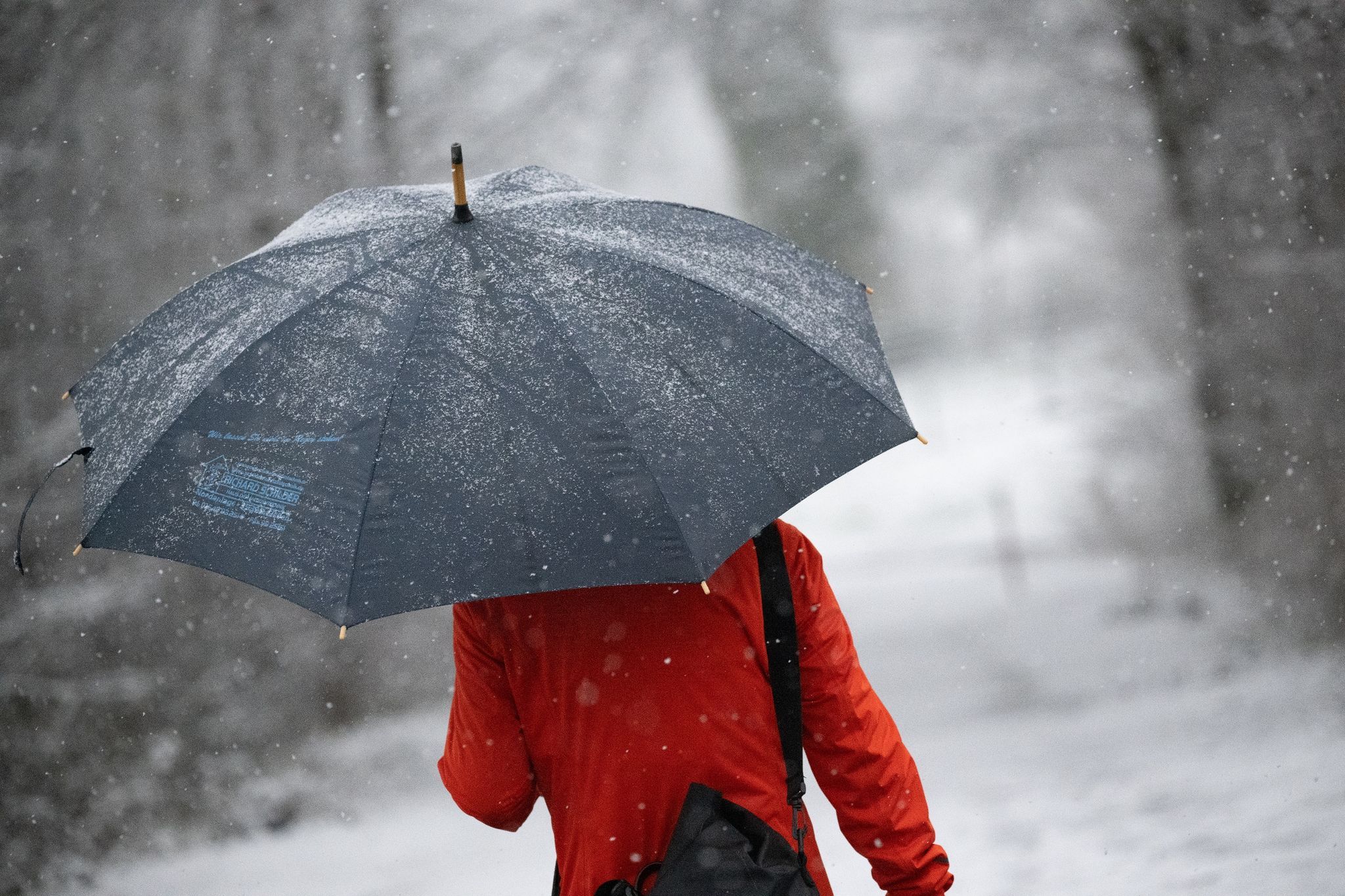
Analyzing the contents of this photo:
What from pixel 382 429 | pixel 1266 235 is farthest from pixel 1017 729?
pixel 382 429

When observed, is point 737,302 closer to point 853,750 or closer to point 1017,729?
point 853,750

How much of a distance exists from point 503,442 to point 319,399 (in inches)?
10.3

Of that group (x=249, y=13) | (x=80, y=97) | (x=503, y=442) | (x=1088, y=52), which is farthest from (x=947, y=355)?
(x=503, y=442)

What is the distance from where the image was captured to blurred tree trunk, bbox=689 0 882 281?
22.9ft

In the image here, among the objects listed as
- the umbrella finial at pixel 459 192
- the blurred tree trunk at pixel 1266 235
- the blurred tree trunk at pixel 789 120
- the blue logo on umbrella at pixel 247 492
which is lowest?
the blue logo on umbrella at pixel 247 492

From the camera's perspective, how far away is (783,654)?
5.79 feet

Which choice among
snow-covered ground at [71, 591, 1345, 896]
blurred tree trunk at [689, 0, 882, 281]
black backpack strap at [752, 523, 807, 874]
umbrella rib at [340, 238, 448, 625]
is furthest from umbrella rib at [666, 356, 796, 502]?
blurred tree trunk at [689, 0, 882, 281]

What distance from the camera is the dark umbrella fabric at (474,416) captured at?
4.91 ft

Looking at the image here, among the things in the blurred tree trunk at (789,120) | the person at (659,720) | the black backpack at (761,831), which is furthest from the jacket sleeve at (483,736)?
the blurred tree trunk at (789,120)

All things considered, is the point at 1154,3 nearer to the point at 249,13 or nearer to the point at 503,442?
the point at 249,13

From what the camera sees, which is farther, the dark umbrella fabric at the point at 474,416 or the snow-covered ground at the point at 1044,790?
the snow-covered ground at the point at 1044,790

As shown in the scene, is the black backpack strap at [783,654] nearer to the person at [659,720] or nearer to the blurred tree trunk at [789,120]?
the person at [659,720]

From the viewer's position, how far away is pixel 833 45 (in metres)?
7.07

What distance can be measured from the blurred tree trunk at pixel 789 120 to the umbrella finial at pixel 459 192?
17.5 feet
